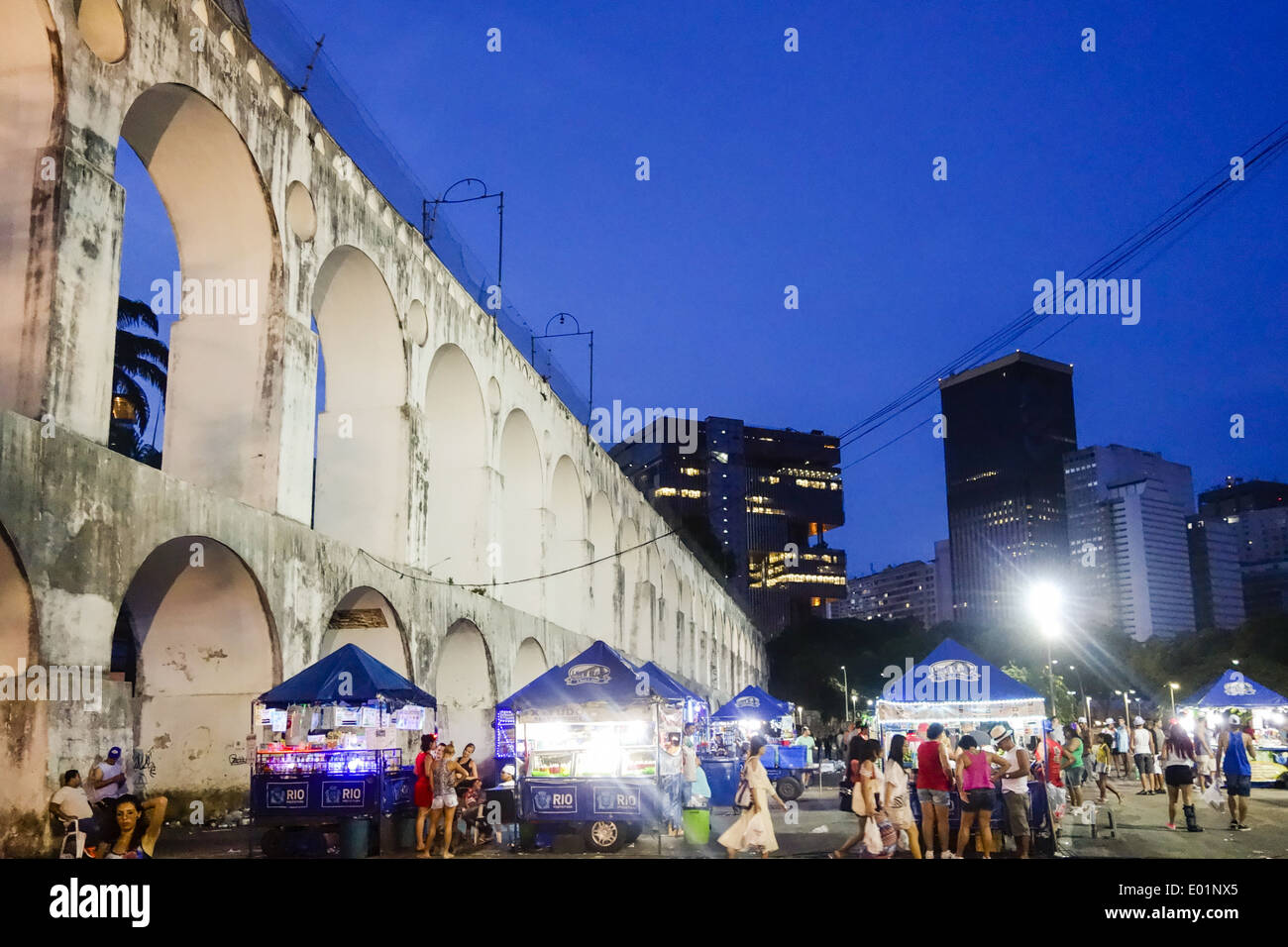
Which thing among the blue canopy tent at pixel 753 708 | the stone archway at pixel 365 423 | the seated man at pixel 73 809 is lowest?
the seated man at pixel 73 809

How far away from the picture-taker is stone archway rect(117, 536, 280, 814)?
16109mm

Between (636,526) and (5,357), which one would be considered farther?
(636,526)

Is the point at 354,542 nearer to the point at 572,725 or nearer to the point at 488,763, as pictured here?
the point at 488,763

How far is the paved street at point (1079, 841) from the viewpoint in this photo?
1384cm

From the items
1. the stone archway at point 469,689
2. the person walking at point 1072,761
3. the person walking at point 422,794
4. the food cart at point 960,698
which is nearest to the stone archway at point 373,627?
the stone archway at point 469,689

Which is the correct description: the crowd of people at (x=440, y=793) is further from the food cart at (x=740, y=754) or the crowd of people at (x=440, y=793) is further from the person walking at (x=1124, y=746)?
the person walking at (x=1124, y=746)

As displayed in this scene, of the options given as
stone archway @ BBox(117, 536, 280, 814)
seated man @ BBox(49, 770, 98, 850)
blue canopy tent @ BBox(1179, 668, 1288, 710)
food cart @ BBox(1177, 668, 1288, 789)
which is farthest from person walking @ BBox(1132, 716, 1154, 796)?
seated man @ BBox(49, 770, 98, 850)

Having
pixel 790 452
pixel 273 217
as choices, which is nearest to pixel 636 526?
pixel 273 217

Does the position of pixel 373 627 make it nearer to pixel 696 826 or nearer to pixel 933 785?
pixel 696 826

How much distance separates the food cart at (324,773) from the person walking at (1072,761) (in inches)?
448

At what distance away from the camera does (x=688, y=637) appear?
190 ft

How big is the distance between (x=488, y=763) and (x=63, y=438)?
1490 centimetres

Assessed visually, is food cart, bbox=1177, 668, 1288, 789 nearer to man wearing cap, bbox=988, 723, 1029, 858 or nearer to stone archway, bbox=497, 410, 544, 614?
man wearing cap, bbox=988, 723, 1029, 858

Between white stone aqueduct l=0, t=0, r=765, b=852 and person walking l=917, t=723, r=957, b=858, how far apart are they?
9.27 m
